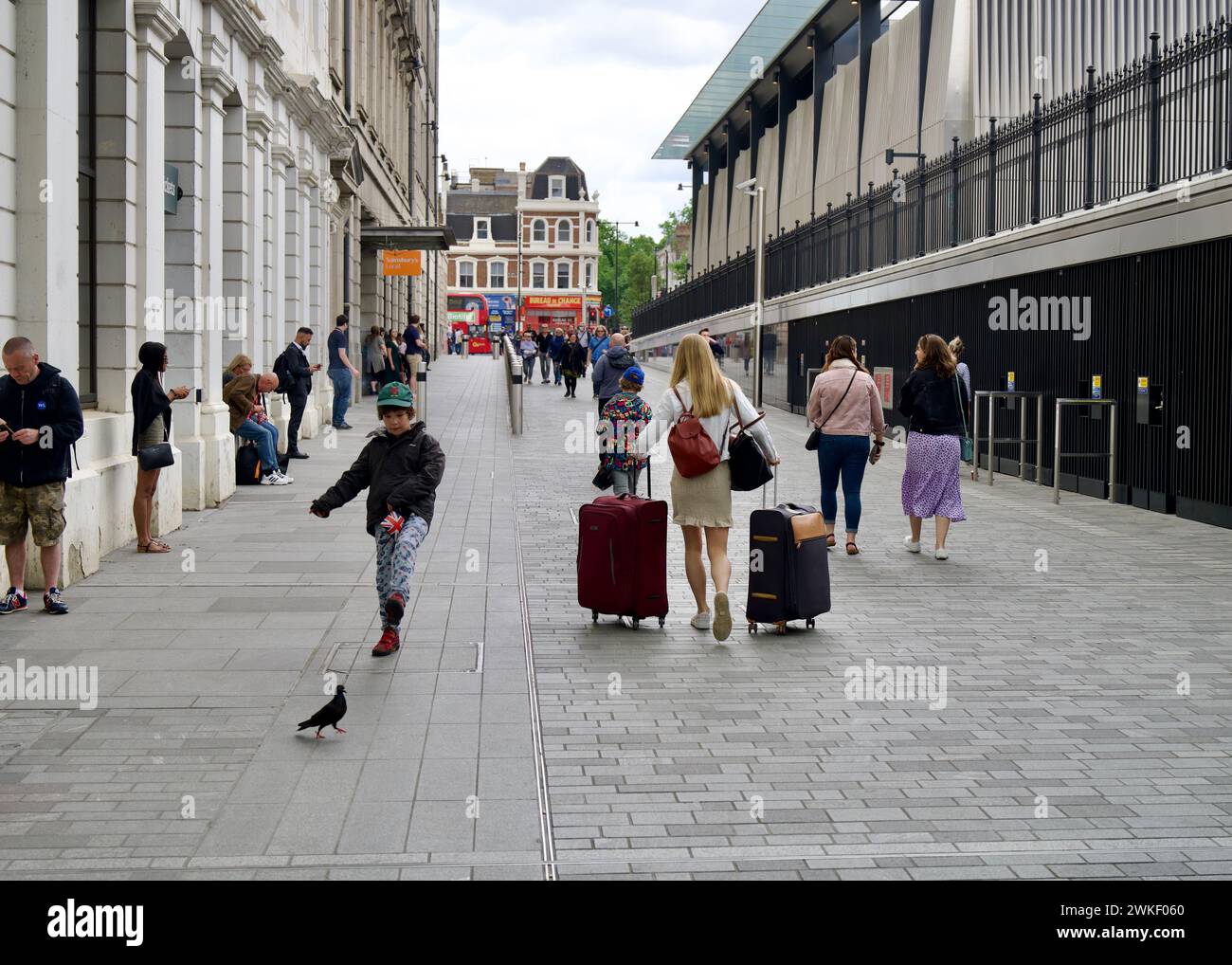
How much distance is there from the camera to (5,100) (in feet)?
32.3

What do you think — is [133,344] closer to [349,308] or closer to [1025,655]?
[1025,655]

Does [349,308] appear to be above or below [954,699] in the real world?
above

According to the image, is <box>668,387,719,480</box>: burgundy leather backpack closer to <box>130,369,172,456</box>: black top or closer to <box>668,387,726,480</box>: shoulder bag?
<box>668,387,726,480</box>: shoulder bag

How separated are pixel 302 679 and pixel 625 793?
7.96 ft

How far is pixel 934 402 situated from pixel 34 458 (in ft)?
22.4

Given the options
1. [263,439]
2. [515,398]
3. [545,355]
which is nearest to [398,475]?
[263,439]

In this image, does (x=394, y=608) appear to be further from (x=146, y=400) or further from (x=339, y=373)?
(x=339, y=373)

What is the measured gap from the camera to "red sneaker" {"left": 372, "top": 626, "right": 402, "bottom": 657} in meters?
7.95

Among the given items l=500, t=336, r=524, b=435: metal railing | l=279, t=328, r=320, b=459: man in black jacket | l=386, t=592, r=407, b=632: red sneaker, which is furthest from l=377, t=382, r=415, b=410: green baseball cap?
l=500, t=336, r=524, b=435: metal railing

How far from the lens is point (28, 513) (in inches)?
356
